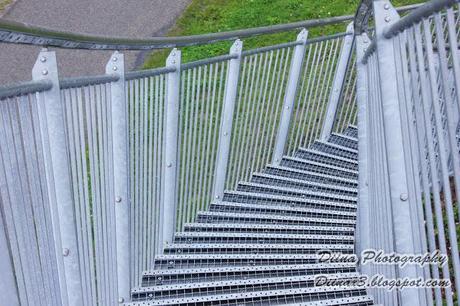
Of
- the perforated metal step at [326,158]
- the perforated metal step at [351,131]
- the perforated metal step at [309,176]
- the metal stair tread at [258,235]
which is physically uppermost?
the perforated metal step at [351,131]

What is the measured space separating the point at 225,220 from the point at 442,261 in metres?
2.98

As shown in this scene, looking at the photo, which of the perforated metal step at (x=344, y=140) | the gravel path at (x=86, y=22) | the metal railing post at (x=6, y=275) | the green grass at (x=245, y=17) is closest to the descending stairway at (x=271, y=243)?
the perforated metal step at (x=344, y=140)

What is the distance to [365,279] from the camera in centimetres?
368

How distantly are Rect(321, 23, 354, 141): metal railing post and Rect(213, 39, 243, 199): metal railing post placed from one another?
4.46 feet

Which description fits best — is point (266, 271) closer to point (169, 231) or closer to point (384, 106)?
point (169, 231)

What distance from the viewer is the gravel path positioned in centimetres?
977

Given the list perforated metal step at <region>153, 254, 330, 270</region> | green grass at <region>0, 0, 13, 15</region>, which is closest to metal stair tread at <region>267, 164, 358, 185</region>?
perforated metal step at <region>153, 254, 330, 270</region>

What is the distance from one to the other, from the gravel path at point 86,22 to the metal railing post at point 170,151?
546cm

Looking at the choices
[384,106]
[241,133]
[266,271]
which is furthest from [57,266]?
[241,133]

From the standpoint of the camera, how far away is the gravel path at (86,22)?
9.77 metres

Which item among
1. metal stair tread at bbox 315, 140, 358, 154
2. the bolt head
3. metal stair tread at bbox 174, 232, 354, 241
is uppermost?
metal stair tread at bbox 315, 140, 358, 154

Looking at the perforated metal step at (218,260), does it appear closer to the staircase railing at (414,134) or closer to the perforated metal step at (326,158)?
the staircase railing at (414,134)

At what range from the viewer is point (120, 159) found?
3373mm

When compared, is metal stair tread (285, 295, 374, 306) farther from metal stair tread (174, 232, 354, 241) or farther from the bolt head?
the bolt head
